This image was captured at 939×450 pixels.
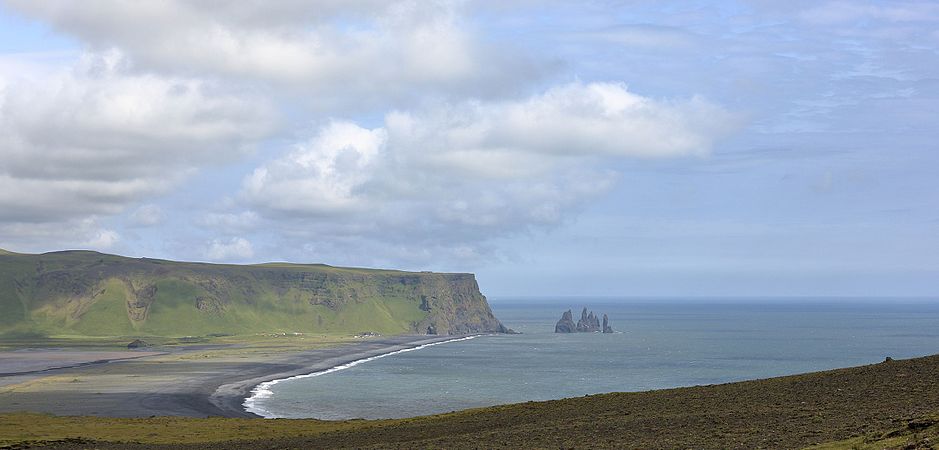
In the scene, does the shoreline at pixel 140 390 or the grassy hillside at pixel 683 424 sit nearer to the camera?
the grassy hillside at pixel 683 424

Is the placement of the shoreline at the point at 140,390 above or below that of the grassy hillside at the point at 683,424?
below

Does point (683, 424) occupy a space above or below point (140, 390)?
above

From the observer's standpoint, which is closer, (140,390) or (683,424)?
(683,424)

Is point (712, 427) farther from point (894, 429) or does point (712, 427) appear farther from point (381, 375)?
point (381, 375)
